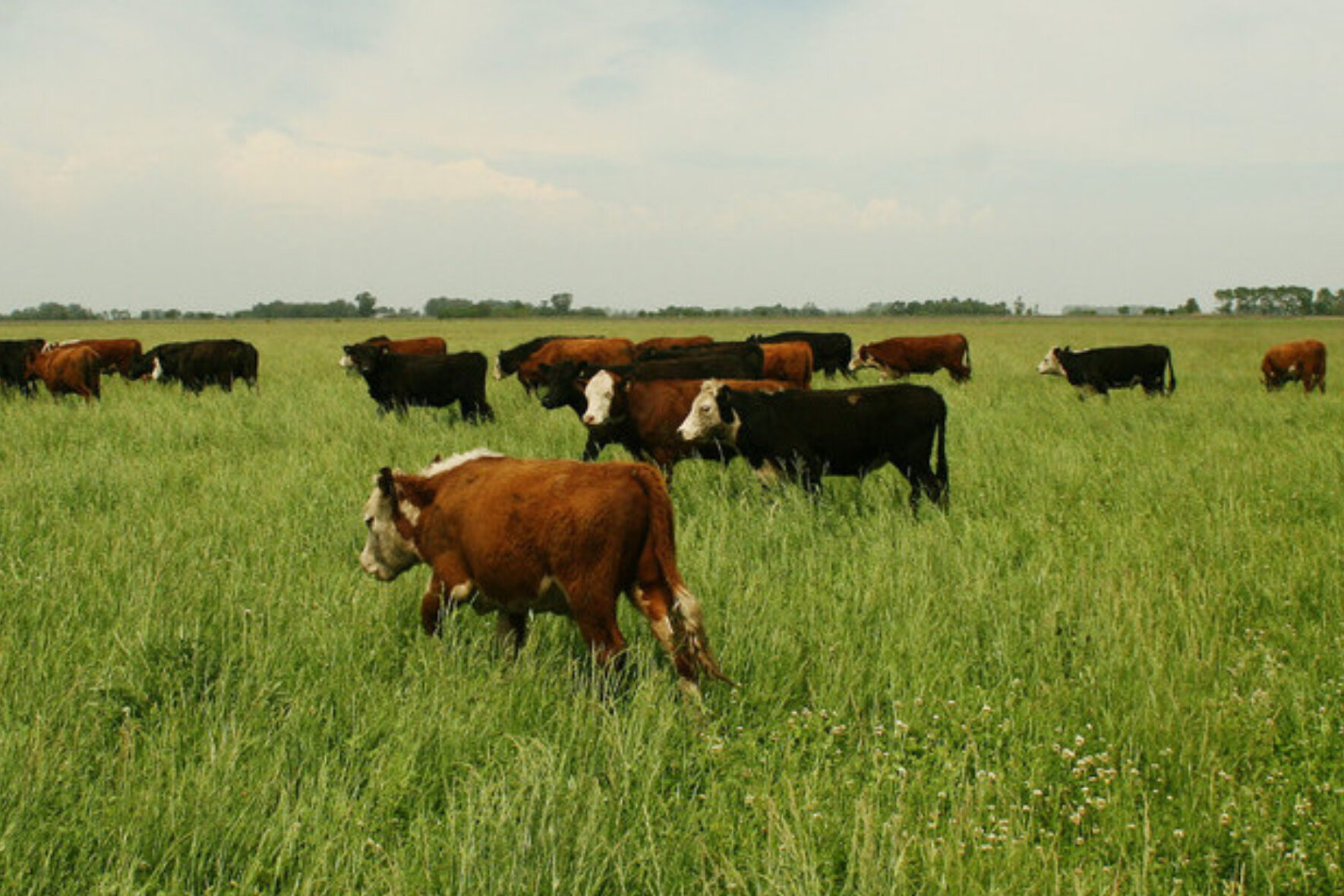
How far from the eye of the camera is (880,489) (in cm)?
762

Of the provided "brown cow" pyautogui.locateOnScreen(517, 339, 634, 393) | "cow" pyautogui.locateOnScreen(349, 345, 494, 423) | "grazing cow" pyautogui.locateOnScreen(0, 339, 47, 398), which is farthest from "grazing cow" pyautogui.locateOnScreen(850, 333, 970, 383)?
"grazing cow" pyautogui.locateOnScreen(0, 339, 47, 398)

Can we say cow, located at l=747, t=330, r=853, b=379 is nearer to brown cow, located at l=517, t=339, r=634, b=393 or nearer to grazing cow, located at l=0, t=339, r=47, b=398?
brown cow, located at l=517, t=339, r=634, b=393

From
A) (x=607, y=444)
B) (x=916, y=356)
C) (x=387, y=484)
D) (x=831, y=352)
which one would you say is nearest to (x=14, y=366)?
(x=607, y=444)

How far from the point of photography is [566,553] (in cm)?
355

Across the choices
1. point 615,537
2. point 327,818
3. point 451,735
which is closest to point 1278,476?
point 615,537

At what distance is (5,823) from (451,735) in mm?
1247

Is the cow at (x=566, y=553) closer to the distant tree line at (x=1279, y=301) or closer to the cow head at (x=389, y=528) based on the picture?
the cow head at (x=389, y=528)

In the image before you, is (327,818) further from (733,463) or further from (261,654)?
(733,463)

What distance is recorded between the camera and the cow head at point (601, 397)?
867 centimetres

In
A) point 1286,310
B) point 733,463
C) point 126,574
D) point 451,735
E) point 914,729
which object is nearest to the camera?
point 451,735

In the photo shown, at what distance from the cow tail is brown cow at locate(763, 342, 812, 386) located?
13040mm

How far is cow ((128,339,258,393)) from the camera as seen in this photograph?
19.0 m

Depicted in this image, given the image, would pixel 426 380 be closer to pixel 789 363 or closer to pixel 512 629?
pixel 789 363

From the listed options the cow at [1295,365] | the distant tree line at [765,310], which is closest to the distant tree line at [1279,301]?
the distant tree line at [765,310]
